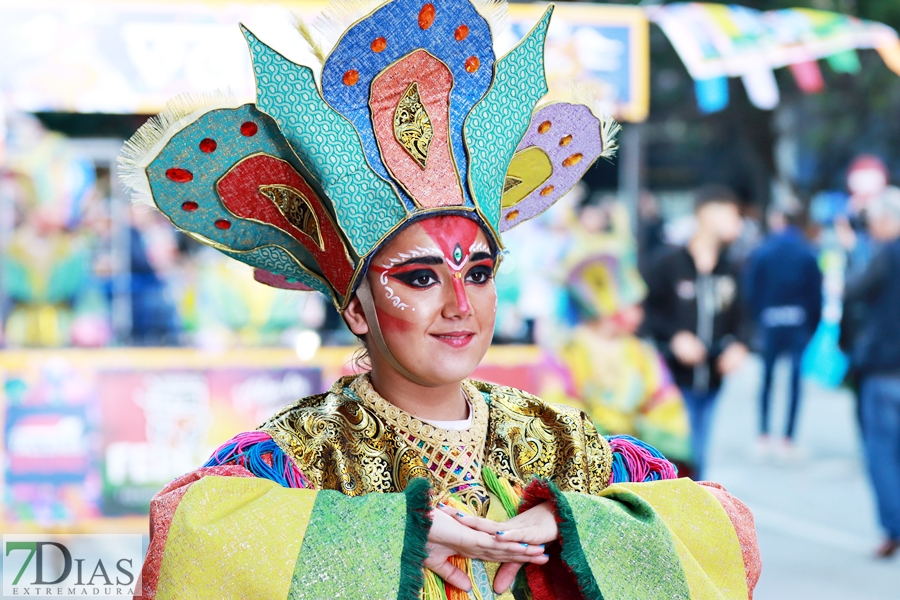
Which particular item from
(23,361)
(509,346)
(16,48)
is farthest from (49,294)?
(509,346)

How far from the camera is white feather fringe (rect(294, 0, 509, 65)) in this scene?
2070 mm

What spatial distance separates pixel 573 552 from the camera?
206 centimetres

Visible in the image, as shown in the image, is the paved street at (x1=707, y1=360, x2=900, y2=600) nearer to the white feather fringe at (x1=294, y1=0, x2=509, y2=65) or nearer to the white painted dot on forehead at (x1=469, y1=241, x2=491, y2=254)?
the white painted dot on forehead at (x1=469, y1=241, x2=491, y2=254)

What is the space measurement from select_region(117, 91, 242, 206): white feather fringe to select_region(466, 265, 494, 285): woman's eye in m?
0.58

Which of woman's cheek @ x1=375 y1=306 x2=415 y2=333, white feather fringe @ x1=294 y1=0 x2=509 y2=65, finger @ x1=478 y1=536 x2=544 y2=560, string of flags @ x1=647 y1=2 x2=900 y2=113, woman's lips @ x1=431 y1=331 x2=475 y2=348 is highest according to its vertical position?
string of flags @ x1=647 y1=2 x2=900 y2=113

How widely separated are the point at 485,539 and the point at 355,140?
2.66 feet

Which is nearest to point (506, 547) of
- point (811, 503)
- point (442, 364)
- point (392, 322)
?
point (442, 364)

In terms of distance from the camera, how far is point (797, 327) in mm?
9094

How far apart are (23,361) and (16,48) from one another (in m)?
1.73

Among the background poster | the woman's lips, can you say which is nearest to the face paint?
the woman's lips

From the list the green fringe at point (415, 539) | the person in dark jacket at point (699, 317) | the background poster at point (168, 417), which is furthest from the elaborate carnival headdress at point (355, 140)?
the person in dark jacket at point (699, 317)

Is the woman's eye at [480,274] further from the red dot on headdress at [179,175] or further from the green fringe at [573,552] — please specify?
the red dot on headdress at [179,175]

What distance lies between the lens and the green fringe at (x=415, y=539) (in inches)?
76.9

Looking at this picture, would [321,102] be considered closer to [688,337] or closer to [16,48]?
[16,48]
